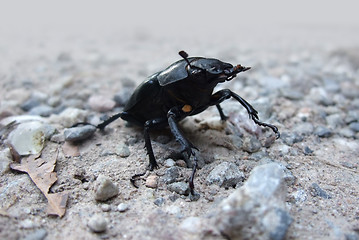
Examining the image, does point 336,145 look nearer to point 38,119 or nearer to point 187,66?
point 187,66

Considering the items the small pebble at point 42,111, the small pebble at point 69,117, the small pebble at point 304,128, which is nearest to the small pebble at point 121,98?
the small pebble at point 69,117

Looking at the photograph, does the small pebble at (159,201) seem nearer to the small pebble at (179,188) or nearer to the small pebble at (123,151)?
the small pebble at (179,188)

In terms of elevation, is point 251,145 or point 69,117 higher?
point 69,117

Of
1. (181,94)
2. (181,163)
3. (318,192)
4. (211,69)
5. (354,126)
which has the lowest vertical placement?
(354,126)

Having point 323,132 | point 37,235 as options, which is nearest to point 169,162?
point 37,235

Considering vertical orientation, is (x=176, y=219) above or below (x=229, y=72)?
below

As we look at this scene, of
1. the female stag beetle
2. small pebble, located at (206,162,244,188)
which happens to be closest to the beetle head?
the female stag beetle

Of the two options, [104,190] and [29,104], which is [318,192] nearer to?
[104,190]

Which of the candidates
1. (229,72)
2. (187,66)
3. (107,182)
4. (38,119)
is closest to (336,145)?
(229,72)
